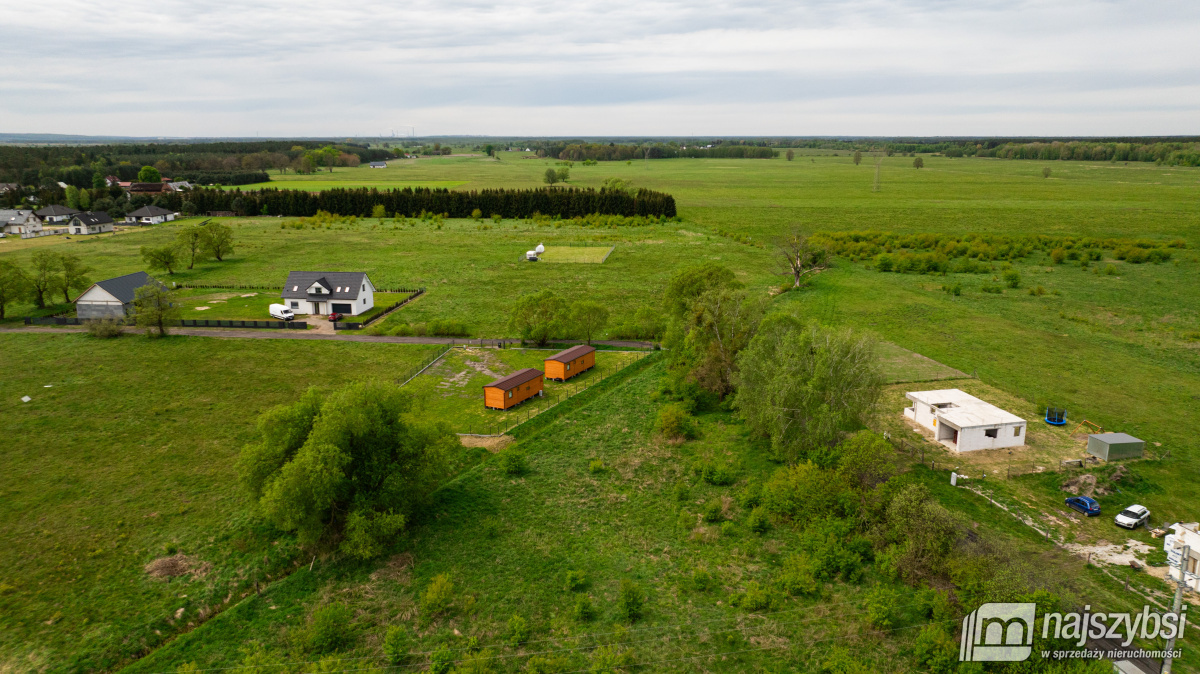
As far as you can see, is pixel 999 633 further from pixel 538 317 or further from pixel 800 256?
pixel 800 256

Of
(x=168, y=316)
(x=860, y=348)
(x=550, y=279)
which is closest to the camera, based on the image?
(x=860, y=348)

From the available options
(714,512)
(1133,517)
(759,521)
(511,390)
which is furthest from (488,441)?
(1133,517)

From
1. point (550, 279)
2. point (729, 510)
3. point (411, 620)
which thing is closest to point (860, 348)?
point (729, 510)

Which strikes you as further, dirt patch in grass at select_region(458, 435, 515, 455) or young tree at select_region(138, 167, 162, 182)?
young tree at select_region(138, 167, 162, 182)

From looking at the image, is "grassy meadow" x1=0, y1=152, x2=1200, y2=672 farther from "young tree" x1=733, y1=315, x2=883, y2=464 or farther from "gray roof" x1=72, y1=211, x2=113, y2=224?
"gray roof" x1=72, y1=211, x2=113, y2=224

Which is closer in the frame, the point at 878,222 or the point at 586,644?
the point at 586,644

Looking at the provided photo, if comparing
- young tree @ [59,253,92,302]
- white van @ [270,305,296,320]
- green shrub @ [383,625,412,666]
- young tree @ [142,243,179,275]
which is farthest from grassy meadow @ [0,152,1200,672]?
young tree @ [59,253,92,302]

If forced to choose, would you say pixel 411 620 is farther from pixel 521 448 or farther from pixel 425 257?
pixel 425 257
